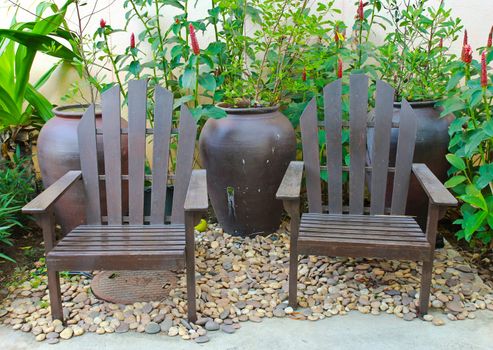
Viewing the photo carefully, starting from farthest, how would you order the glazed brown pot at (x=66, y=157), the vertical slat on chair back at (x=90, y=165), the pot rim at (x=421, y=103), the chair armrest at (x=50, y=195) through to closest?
the pot rim at (x=421, y=103), the glazed brown pot at (x=66, y=157), the vertical slat on chair back at (x=90, y=165), the chair armrest at (x=50, y=195)

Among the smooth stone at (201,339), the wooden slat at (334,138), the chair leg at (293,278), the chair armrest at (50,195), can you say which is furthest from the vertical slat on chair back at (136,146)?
the wooden slat at (334,138)

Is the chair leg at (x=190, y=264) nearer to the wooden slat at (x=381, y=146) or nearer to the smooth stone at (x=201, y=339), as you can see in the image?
the smooth stone at (x=201, y=339)

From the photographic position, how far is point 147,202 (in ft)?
9.68

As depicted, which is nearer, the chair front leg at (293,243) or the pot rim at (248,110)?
the chair front leg at (293,243)

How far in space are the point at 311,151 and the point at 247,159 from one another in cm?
40

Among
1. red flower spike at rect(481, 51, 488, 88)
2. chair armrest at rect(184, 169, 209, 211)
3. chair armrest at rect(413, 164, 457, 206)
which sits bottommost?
chair armrest at rect(184, 169, 209, 211)

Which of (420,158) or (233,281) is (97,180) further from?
(420,158)

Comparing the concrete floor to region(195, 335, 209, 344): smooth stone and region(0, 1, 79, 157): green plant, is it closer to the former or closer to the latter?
region(195, 335, 209, 344): smooth stone

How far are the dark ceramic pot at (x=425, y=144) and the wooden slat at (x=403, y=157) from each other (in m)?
0.18

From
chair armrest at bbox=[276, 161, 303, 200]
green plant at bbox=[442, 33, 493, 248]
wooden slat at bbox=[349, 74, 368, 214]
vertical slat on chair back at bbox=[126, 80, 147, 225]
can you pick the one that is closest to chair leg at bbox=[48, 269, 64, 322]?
vertical slat on chair back at bbox=[126, 80, 147, 225]

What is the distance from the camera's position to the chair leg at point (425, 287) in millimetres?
2139

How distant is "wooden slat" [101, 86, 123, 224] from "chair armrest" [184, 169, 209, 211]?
0.42m

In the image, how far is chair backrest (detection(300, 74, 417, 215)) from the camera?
2.50 m

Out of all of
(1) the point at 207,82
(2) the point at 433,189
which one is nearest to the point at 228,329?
(2) the point at 433,189
